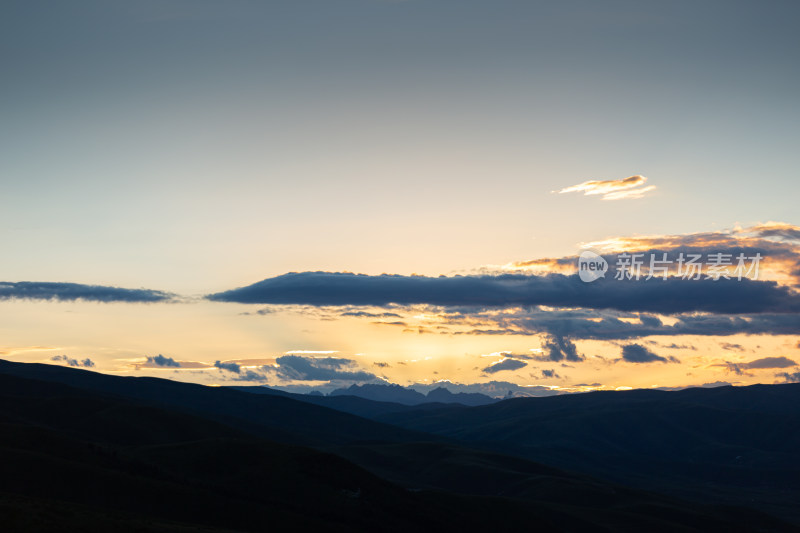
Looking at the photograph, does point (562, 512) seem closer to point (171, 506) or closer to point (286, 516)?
point (286, 516)

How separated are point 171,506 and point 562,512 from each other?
121 meters

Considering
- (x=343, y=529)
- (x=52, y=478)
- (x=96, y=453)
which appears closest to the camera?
(x=52, y=478)

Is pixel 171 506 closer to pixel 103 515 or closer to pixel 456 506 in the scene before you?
pixel 103 515

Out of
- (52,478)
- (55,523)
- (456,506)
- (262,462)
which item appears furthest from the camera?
(456,506)

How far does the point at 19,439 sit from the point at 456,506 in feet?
335

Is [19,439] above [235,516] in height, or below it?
above

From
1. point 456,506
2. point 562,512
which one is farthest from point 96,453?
point 562,512

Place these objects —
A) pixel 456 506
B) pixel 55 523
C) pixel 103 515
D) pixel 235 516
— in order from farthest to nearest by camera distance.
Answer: pixel 456 506
pixel 235 516
pixel 103 515
pixel 55 523

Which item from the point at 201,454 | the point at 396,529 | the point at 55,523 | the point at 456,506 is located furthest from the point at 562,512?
the point at 55,523

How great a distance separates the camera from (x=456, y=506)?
179 metres

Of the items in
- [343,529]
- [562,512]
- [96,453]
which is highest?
[96,453]

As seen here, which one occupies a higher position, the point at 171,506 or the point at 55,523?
the point at 55,523

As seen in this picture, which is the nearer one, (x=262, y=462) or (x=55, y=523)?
(x=55, y=523)

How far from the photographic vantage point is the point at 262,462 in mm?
164875
